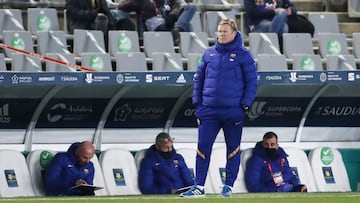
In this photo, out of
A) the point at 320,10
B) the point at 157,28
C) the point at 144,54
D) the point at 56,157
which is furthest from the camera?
the point at 320,10

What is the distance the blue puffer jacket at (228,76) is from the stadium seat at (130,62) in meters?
3.07

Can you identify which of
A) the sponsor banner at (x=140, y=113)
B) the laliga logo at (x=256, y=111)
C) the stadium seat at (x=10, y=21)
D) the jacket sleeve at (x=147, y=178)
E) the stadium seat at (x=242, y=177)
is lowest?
the stadium seat at (x=242, y=177)

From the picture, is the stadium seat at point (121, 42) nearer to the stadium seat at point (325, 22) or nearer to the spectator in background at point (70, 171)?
the spectator in background at point (70, 171)

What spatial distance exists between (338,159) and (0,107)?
436 centimetres

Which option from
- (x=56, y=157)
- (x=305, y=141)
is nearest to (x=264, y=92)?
(x=305, y=141)

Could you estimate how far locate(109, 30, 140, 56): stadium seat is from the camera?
51.8 feet

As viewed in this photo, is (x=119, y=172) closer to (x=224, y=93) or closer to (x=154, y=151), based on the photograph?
(x=154, y=151)

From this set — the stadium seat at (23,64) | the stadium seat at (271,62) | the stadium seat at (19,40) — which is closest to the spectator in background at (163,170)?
the stadium seat at (23,64)

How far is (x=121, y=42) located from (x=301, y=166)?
268cm

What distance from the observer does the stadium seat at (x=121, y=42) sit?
15.8 meters

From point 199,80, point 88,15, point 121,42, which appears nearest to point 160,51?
point 121,42

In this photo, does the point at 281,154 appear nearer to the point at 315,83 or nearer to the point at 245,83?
the point at 315,83

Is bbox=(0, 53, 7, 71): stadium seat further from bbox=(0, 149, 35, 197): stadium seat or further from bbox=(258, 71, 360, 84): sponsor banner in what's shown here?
bbox=(258, 71, 360, 84): sponsor banner

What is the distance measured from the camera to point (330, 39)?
57.1 ft
